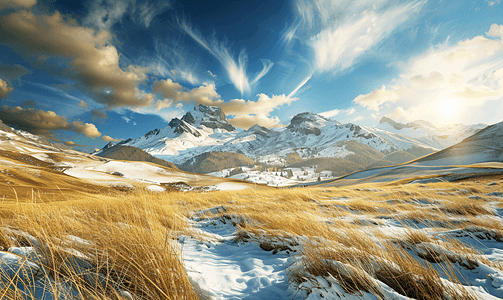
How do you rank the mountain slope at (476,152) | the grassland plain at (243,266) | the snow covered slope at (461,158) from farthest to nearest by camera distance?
the mountain slope at (476,152)
the snow covered slope at (461,158)
the grassland plain at (243,266)

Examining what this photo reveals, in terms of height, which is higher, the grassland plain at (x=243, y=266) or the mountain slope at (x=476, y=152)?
the mountain slope at (x=476, y=152)

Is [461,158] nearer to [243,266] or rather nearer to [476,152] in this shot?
[476,152]

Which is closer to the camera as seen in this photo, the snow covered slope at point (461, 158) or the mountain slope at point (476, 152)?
the snow covered slope at point (461, 158)

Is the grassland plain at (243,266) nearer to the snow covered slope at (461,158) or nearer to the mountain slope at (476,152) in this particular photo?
the snow covered slope at (461,158)

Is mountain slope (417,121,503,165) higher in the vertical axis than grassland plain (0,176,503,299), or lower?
higher

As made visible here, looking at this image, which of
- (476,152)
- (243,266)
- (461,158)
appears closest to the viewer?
(243,266)

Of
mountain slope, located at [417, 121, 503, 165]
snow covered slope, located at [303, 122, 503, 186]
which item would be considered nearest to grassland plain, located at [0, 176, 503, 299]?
snow covered slope, located at [303, 122, 503, 186]

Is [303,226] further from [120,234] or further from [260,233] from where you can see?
[120,234]

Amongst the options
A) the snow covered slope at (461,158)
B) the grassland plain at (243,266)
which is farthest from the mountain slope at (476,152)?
the grassland plain at (243,266)

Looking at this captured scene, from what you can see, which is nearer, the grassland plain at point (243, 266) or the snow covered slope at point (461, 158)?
the grassland plain at point (243, 266)

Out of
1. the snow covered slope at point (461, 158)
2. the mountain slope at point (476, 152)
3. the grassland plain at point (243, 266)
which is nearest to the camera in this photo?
the grassland plain at point (243, 266)

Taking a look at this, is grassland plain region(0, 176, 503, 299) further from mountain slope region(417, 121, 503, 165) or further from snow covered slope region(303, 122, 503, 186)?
mountain slope region(417, 121, 503, 165)

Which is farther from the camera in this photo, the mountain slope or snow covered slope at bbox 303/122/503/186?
the mountain slope

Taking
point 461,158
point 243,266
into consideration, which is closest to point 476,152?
point 461,158
